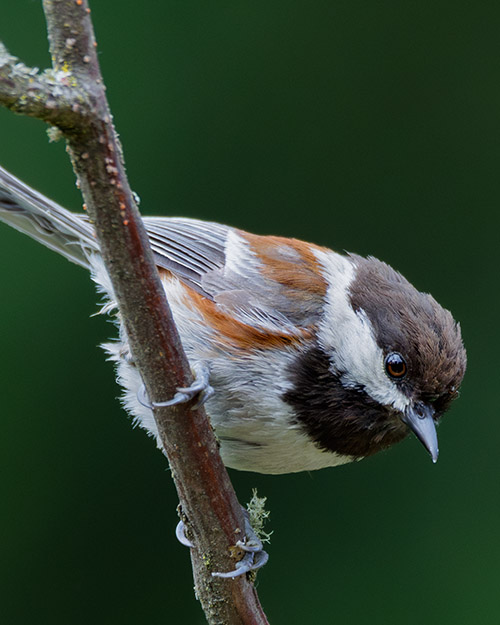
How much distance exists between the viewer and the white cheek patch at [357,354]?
211 centimetres

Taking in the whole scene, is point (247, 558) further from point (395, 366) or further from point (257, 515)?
point (395, 366)

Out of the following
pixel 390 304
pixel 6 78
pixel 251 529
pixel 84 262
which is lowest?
→ pixel 251 529

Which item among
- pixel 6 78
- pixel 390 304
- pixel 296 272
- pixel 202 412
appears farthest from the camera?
pixel 296 272

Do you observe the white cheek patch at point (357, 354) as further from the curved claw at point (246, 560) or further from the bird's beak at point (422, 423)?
the curved claw at point (246, 560)

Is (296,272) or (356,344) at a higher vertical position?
(296,272)

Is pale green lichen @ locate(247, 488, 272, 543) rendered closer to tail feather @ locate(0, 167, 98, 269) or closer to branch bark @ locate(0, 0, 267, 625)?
branch bark @ locate(0, 0, 267, 625)

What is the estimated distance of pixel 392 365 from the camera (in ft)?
6.90

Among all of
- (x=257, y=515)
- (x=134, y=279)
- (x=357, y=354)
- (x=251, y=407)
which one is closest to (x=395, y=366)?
(x=357, y=354)

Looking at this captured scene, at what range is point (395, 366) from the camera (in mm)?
2105

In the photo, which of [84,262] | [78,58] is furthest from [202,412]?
[84,262]

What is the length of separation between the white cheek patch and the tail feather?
2.68 feet

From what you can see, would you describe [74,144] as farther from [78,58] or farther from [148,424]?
[148,424]

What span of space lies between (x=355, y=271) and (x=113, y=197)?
122 centimetres

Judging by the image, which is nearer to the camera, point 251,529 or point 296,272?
point 251,529
